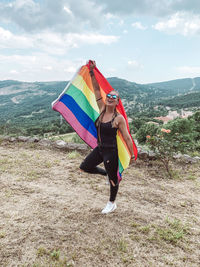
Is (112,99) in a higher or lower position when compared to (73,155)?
higher

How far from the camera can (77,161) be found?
250 inches

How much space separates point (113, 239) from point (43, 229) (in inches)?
41.4

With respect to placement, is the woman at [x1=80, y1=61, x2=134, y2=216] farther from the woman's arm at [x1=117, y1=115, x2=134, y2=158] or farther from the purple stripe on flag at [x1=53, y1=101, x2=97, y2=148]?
the purple stripe on flag at [x1=53, y1=101, x2=97, y2=148]

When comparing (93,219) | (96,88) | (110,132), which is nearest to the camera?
(110,132)

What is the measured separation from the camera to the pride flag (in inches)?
145

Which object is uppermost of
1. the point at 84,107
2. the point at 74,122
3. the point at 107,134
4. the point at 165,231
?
the point at 84,107

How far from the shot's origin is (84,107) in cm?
387

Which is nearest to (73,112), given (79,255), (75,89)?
(75,89)

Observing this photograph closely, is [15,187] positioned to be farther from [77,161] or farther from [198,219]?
[198,219]

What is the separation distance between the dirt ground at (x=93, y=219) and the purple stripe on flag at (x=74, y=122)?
1.22m

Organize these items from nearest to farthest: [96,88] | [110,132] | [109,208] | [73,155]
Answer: [110,132]
[109,208]
[96,88]
[73,155]

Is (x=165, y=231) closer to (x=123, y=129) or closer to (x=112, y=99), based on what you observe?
(x=123, y=129)

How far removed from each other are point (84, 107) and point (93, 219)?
195 cm

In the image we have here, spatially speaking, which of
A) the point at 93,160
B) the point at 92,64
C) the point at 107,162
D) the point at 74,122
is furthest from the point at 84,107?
the point at 107,162
